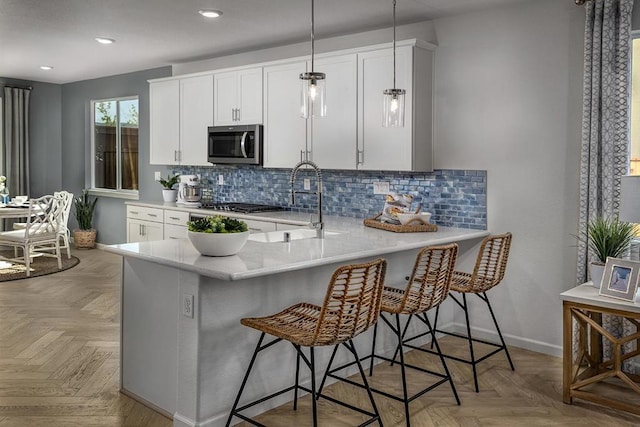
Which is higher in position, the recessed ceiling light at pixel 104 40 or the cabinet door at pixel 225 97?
the recessed ceiling light at pixel 104 40

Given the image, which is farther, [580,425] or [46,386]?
[46,386]

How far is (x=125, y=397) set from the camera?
3.15 meters

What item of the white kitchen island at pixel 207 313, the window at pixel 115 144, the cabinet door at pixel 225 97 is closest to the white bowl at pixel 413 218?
the white kitchen island at pixel 207 313

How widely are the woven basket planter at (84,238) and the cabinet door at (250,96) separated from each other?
146 inches

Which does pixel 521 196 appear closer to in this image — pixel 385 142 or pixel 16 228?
pixel 385 142

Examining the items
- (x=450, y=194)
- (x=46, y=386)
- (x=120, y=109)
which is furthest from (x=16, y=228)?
(x=450, y=194)

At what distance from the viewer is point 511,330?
418 cm

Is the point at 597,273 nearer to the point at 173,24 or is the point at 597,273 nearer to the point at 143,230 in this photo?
the point at 173,24

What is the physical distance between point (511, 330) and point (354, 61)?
7.66 feet

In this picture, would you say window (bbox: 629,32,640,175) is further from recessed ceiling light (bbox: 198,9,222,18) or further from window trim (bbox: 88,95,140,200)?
window trim (bbox: 88,95,140,200)

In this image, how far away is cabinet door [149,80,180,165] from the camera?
243 inches

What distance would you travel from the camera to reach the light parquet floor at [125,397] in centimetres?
293

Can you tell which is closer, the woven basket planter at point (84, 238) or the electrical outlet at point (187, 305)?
the electrical outlet at point (187, 305)

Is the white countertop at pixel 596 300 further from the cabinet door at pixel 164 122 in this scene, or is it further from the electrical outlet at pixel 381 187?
the cabinet door at pixel 164 122
